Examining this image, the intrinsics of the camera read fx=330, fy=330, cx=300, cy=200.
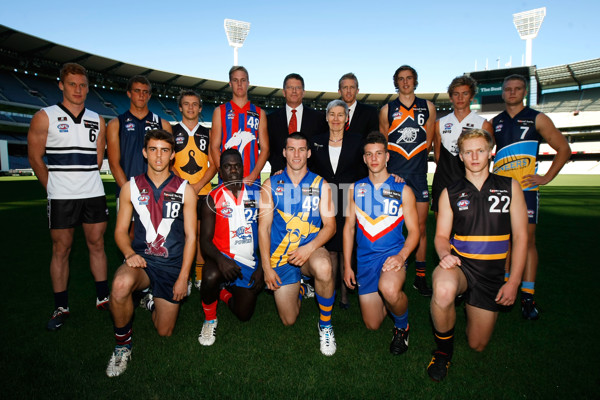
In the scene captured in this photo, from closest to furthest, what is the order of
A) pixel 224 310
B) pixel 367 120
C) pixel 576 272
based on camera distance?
1. pixel 224 310
2. pixel 367 120
3. pixel 576 272

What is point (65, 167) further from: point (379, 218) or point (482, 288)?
point (482, 288)

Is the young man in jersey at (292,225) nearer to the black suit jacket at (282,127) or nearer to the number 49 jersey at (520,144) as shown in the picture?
the black suit jacket at (282,127)

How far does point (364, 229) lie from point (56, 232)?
3093 mm

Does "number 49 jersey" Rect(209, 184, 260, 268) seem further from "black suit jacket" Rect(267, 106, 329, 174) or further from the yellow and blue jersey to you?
"black suit jacket" Rect(267, 106, 329, 174)

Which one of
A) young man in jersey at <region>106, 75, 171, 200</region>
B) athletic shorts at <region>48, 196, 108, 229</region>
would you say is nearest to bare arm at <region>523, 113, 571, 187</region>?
young man in jersey at <region>106, 75, 171, 200</region>

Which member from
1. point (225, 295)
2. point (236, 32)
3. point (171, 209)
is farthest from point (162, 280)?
point (236, 32)

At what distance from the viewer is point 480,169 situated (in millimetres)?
2715

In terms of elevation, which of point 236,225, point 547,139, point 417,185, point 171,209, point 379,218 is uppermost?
point 547,139

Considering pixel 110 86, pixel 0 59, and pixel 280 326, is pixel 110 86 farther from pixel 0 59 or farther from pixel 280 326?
pixel 280 326

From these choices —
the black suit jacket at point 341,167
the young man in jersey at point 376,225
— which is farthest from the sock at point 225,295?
the young man in jersey at point 376,225

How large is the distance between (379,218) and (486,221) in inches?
36.1

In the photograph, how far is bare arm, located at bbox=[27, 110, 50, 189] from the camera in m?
3.27

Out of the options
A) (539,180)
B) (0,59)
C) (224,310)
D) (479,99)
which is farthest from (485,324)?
(479,99)

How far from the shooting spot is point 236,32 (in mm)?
39094
